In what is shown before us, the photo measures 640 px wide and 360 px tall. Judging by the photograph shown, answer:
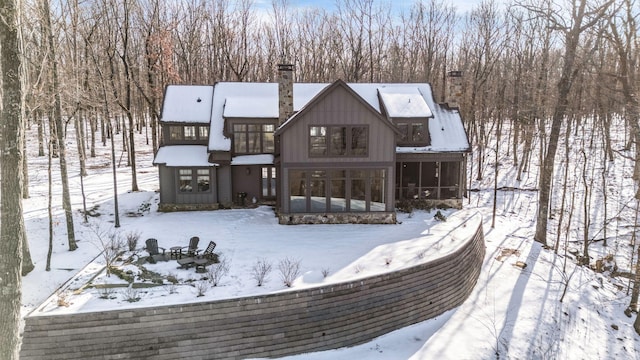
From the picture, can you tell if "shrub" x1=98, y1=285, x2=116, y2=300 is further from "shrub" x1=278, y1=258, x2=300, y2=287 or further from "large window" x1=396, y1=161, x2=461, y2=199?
"large window" x1=396, y1=161, x2=461, y2=199

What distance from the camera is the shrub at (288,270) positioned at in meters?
12.0

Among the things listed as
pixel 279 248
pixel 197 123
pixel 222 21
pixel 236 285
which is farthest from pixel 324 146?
pixel 222 21

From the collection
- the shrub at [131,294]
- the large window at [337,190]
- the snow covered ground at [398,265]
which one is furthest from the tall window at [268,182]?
the shrub at [131,294]

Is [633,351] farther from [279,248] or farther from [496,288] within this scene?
[279,248]

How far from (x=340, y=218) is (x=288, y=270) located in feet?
21.3

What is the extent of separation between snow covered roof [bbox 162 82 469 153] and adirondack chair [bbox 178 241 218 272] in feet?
23.3

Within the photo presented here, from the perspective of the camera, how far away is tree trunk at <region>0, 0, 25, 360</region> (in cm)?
573

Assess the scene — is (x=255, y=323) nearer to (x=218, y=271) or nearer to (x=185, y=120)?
(x=218, y=271)

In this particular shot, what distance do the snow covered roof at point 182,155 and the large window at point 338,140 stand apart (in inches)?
210

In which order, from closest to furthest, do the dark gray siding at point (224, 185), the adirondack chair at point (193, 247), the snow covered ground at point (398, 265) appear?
1. the snow covered ground at point (398, 265)
2. the adirondack chair at point (193, 247)
3. the dark gray siding at point (224, 185)

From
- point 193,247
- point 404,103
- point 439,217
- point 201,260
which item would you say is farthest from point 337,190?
point 201,260

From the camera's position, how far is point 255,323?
11.0 m

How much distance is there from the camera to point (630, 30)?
18.0 metres

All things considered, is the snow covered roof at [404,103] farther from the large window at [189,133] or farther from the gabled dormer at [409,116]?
the large window at [189,133]
